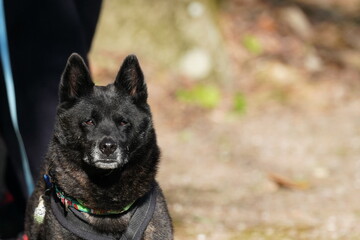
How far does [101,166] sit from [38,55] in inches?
53.5

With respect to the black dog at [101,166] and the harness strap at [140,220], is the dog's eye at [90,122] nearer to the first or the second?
the black dog at [101,166]

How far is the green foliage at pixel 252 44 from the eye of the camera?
10711mm

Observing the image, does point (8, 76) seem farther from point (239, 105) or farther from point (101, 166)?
point (239, 105)

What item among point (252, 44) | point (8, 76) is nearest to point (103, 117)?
point (8, 76)

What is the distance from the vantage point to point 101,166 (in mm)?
3350

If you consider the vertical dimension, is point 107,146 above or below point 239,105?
below

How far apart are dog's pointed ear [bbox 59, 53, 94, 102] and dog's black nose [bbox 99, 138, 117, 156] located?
1.06 feet

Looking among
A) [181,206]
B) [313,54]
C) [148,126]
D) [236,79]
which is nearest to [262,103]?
[236,79]

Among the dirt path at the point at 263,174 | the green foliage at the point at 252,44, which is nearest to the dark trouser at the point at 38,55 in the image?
the dirt path at the point at 263,174

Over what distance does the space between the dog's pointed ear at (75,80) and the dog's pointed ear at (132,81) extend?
0.51 feet

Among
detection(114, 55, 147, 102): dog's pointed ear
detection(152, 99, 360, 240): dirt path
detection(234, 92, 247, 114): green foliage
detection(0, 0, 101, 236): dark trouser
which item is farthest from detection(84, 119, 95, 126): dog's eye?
detection(234, 92, 247, 114): green foliage

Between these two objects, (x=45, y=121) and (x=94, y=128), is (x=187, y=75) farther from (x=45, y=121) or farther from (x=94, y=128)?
(x=94, y=128)

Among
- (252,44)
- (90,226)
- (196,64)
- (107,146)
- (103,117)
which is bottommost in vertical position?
(90,226)

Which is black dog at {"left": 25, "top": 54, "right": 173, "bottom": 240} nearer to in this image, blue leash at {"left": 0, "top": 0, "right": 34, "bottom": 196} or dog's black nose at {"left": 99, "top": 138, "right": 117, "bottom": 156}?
dog's black nose at {"left": 99, "top": 138, "right": 117, "bottom": 156}
